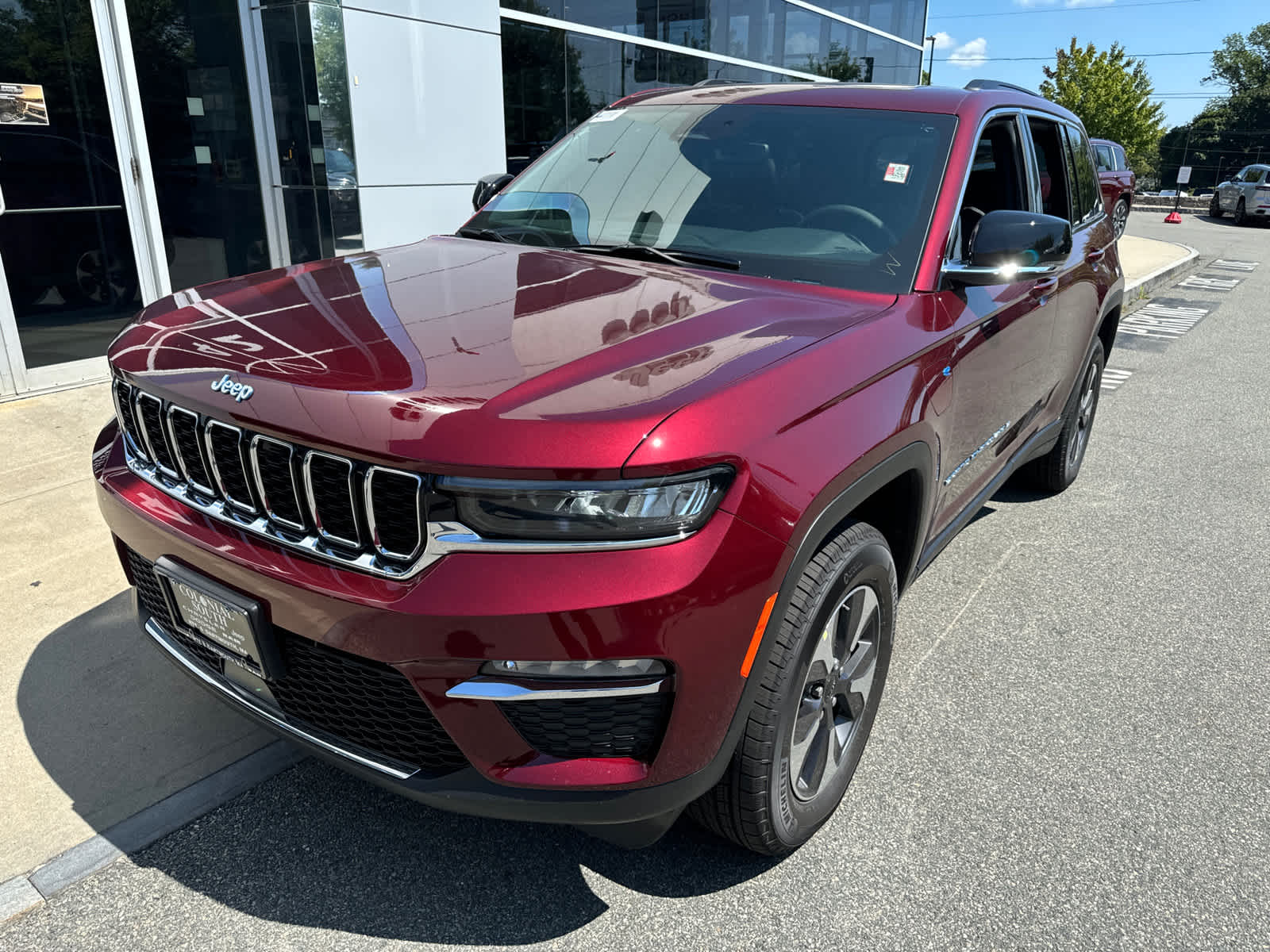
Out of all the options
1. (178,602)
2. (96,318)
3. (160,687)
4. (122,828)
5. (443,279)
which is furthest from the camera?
(96,318)

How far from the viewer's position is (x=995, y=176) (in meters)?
3.47

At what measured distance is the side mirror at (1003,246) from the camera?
9.07 ft

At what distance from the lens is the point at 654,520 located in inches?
70.5

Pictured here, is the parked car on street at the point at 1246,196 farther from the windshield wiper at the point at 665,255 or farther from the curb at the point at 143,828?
the curb at the point at 143,828

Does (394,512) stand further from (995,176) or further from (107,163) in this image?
(107,163)

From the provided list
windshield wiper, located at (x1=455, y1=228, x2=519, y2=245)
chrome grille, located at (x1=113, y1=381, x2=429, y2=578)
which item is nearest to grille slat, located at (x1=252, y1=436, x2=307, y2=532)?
chrome grille, located at (x1=113, y1=381, x2=429, y2=578)

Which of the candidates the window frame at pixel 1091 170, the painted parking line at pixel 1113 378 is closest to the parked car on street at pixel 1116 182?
the painted parking line at pixel 1113 378

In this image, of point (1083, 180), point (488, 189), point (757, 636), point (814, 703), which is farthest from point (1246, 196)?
point (757, 636)

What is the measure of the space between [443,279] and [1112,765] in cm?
246

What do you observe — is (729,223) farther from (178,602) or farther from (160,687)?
(160,687)

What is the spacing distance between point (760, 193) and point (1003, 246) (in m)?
0.78

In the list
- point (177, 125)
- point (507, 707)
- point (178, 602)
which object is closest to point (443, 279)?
Result: point (178, 602)

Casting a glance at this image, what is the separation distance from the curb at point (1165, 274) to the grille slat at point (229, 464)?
10.2m

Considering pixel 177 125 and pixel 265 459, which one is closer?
pixel 265 459
